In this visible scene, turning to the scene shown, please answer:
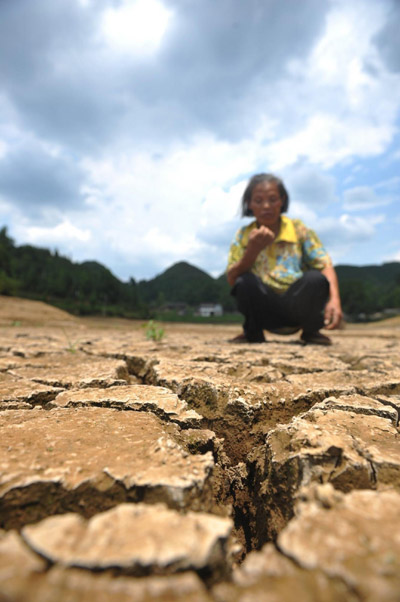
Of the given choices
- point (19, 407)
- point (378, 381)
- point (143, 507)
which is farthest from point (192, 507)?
point (378, 381)

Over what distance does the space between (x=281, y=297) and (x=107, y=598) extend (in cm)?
245

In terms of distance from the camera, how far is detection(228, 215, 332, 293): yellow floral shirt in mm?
2684

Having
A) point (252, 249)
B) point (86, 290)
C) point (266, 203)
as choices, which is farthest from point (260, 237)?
point (86, 290)

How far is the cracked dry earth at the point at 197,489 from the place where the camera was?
1.21ft

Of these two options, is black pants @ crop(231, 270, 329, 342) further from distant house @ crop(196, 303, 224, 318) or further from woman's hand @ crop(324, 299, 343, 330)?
distant house @ crop(196, 303, 224, 318)

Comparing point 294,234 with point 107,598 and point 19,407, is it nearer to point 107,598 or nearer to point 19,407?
point 19,407

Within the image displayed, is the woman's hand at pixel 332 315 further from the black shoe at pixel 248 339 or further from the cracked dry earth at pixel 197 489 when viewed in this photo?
the cracked dry earth at pixel 197 489

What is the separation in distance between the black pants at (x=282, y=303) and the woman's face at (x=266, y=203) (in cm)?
50

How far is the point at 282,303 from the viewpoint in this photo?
2.63 meters

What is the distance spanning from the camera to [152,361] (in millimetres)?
1622

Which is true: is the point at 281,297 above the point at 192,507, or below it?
above

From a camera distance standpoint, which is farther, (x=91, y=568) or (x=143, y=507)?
(x=143, y=507)

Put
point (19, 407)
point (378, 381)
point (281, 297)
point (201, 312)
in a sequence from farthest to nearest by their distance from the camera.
→ point (201, 312), point (281, 297), point (378, 381), point (19, 407)

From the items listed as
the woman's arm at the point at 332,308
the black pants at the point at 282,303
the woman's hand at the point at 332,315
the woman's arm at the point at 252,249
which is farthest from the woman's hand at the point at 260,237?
the woman's hand at the point at 332,315
